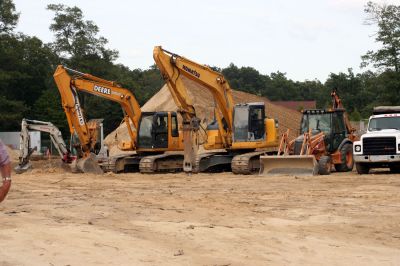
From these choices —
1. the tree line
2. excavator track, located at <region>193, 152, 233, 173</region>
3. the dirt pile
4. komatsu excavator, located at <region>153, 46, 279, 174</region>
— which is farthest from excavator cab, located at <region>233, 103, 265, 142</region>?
the tree line

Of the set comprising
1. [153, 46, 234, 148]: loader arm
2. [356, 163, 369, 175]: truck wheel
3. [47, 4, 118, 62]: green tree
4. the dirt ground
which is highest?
[47, 4, 118, 62]: green tree

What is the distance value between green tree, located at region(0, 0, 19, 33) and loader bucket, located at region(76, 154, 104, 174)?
42578 mm

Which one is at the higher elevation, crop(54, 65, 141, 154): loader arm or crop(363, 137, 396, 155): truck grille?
crop(54, 65, 141, 154): loader arm

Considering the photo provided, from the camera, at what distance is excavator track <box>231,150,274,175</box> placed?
24153 mm

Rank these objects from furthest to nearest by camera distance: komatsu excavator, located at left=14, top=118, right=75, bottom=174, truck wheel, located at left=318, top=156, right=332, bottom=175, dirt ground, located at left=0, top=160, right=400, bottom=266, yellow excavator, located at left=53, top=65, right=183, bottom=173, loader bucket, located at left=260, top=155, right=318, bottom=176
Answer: komatsu excavator, located at left=14, top=118, right=75, bottom=174, yellow excavator, located at left=53, top=65, right=183, bottom=173, truck wheel, located at left=318, top=156, right=332, bottom=175, loader bucket, located at left=260, top=155, right=318, bottom=176, dirt ground, located at left=0, top=160, right=400, bottom=266

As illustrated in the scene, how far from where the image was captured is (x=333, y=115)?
24750mm

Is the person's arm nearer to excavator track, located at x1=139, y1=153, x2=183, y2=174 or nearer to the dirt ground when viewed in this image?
the dirt ground

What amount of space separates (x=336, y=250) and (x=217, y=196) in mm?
6769

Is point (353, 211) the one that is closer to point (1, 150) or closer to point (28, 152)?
point (1, 150)

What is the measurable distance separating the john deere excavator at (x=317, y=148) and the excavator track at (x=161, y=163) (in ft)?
15.7

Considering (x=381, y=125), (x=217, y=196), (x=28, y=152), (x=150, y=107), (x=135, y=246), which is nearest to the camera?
(x=135, y=246)

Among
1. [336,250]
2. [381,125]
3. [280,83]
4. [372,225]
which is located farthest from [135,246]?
[280,83]

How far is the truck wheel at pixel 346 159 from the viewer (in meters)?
24.8

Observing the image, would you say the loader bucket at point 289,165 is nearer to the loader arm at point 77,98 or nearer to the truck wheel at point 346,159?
the truck wheel at point 346,159
